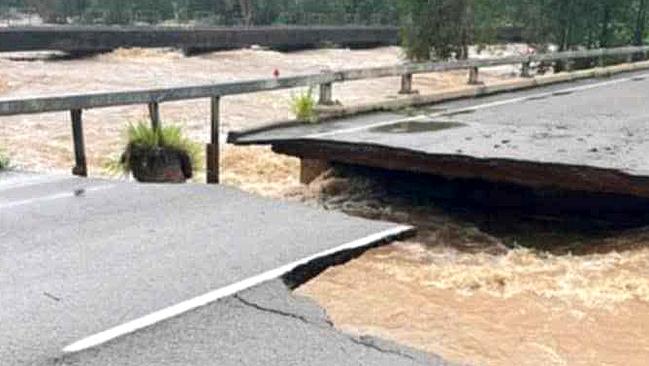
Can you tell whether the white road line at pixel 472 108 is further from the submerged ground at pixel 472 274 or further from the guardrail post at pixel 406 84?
the guardrail post at pixel 406 84

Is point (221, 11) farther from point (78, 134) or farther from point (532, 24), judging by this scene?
point (78, 134)

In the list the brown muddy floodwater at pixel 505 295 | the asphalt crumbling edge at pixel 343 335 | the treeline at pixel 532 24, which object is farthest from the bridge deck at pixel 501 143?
the treeline at pixel 532 24

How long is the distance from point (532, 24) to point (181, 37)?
1735 centimetres

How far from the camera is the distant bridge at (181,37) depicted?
36000 millimetres

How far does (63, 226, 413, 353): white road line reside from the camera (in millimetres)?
4648

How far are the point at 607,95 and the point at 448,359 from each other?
41.0ft

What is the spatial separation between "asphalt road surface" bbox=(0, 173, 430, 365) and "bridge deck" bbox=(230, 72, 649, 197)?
6.02 feet

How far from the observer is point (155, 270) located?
588 centimetres

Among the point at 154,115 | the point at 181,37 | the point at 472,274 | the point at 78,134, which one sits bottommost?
the point at 181,37

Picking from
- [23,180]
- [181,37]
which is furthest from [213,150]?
[181,37]

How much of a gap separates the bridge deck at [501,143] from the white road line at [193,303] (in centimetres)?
262

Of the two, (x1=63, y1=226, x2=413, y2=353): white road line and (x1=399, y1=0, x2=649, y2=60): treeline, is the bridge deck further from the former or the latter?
(x1=399, y1=0, x2=649, y2=60): treeline

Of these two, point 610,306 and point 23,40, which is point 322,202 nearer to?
point 610,306

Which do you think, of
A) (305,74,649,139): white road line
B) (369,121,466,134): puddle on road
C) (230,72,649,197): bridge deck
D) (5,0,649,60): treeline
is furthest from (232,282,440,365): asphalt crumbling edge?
(5,0,649,60): treeline
